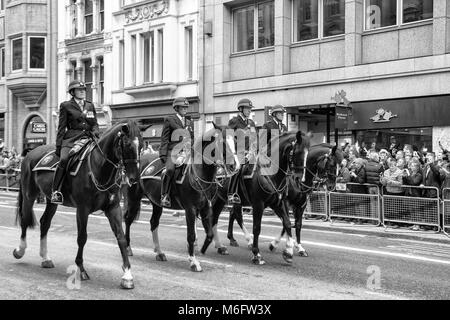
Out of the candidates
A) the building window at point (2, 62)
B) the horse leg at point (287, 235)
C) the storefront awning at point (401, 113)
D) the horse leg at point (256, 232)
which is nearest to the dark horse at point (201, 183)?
the horse leg at point (256, 232)

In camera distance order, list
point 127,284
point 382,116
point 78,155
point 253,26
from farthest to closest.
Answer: point 253,26, point 382,116, point 78,155, point 127,284

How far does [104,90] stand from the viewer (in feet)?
111

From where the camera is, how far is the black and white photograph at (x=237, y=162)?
29.8ft

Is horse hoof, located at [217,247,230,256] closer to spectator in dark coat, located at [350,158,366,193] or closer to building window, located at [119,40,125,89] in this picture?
spectator in dark coat, located at [350,158,366,193]

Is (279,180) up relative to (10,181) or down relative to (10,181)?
up

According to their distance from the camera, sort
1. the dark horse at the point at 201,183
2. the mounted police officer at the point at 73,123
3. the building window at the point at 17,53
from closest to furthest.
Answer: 1. the mounted police officer at the point at 73,123
2. the dark horse at the point at 201,183
3. the building window at the point at 17,53

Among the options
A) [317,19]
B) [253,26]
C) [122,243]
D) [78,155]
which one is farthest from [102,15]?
[122,243]

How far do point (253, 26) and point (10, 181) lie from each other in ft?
45.7

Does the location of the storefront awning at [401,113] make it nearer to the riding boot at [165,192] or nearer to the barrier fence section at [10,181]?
the riding boot at [165,192]

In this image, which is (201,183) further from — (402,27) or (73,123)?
(402,27)

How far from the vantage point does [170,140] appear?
10.9 metres

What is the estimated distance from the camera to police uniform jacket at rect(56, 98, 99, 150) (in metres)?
9.91

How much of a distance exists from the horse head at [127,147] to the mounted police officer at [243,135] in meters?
2.74
